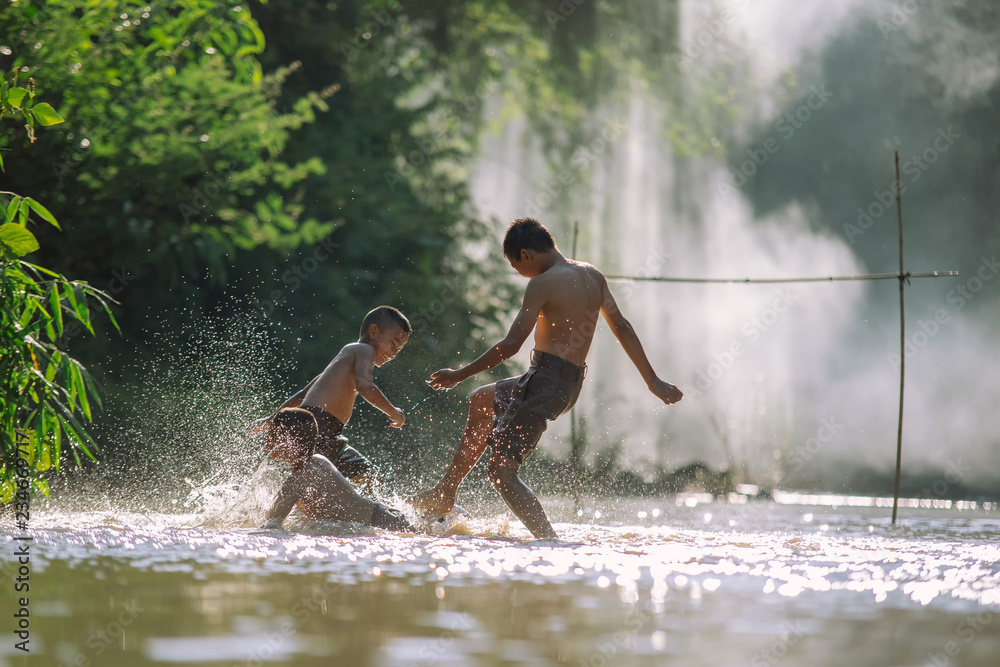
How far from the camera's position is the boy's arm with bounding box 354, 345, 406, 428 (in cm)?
527

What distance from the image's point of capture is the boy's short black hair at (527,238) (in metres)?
5.12

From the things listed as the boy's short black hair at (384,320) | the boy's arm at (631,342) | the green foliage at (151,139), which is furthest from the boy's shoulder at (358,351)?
the green foliage at (151,139)

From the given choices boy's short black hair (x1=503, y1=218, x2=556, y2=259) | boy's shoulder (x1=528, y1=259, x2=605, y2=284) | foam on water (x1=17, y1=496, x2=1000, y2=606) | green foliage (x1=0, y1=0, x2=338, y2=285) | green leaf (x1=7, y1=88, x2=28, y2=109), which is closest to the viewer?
foam on water (x1=17, y1=496, x2=1000, y2=606)

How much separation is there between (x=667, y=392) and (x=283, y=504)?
198cm

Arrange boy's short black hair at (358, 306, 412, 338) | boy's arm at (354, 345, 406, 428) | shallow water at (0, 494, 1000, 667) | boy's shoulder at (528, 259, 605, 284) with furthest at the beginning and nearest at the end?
boy's short black hair at (358, 306, 412, 338)
boy's arm at (354, 345, 406, 428)
boy's shoulder at (528, 259, 605, 284)
shallow water at (0, 494, 1000, 667)

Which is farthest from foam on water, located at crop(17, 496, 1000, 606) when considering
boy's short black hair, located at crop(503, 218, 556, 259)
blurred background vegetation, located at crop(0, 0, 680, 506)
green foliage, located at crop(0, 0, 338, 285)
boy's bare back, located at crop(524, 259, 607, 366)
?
green foliage, located at crop(0, 0, 338, 285)

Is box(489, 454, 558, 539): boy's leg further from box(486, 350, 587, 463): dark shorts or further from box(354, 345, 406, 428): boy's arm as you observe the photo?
box(354, 345, 406, 428): boy's arm

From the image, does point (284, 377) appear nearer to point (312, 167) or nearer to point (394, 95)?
point (312, 167)

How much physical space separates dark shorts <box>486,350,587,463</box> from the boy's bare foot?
419mm

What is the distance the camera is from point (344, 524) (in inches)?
A: 184

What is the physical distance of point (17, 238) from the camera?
3.89 meters

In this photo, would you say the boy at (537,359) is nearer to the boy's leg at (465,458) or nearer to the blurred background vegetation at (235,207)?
the boy's leg at (465,458)

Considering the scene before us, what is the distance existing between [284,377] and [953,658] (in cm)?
980

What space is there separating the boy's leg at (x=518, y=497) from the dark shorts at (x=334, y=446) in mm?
927
